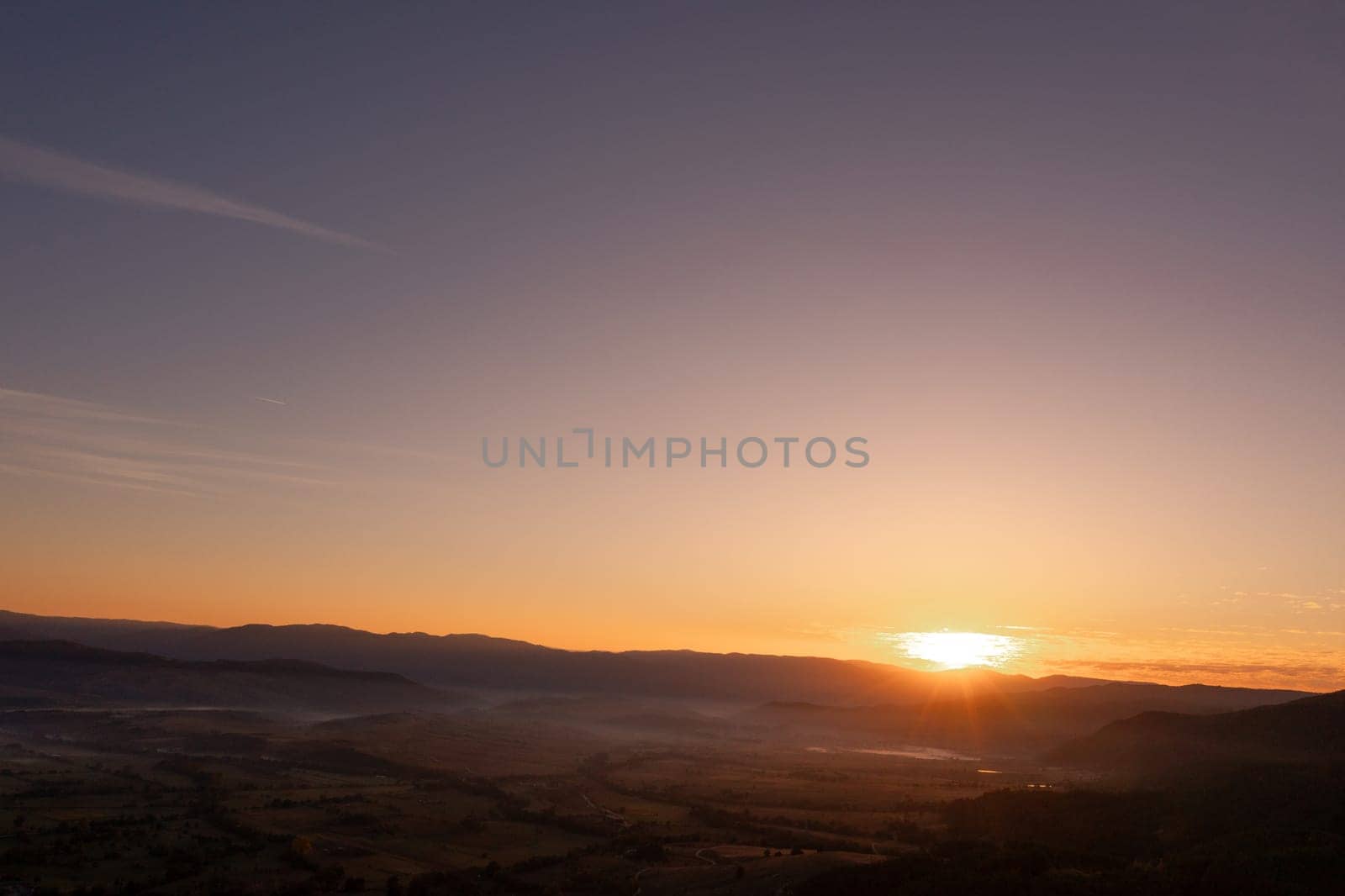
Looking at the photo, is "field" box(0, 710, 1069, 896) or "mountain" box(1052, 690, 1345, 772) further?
"mountain" box(1052, 690, 1345, 772)

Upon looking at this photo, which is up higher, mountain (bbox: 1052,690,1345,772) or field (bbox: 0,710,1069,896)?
mountain (bbox: 1052,690,1345,772)

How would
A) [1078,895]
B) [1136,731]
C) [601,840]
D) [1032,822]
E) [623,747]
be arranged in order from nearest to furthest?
1. [1078,895]
2. [1032,822]
3. [601,840]
4. [1136,731]
5. [623,747]

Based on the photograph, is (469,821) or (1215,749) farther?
(1215,749)

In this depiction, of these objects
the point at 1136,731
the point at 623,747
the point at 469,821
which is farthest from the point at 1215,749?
the point at 623,747

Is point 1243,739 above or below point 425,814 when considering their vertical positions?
above

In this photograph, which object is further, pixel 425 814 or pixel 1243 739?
pixel 1243 739

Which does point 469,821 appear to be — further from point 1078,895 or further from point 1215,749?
point 1215,749

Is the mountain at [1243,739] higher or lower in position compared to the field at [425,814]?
higher

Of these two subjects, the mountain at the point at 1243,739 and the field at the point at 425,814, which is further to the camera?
the mountain at the point at 1243,739
